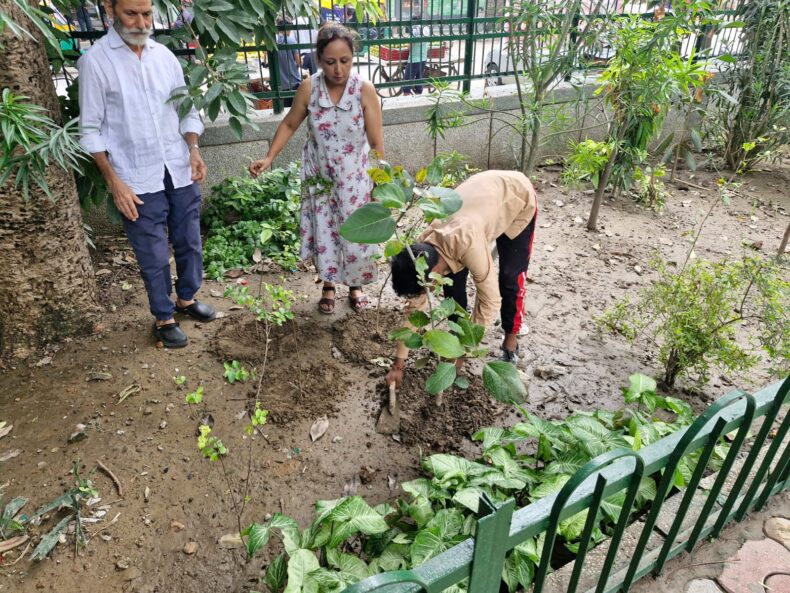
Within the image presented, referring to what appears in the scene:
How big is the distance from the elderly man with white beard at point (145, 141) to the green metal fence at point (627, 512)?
7.90 ft

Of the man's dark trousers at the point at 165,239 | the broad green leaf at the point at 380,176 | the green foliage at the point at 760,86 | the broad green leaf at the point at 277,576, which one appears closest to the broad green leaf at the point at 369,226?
the broad green leaf at the point at 380,176

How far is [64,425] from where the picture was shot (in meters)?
2.71

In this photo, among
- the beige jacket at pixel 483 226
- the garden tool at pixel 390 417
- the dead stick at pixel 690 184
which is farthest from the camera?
the dead stick at pixel 690 184

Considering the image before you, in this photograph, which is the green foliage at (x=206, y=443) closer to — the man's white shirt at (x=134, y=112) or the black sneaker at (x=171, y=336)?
the black sneaker at (x=171, y=336)

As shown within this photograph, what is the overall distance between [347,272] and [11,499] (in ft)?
6.71

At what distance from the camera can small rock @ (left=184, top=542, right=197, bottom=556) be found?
7.36ft

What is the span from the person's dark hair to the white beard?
163 centimetres

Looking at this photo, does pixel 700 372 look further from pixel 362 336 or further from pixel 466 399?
pixel 362 336

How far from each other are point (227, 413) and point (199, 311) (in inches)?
34.6

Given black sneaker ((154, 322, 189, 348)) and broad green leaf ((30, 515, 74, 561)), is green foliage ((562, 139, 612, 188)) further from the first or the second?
broad green leaf ((30, 515, 74, 561))

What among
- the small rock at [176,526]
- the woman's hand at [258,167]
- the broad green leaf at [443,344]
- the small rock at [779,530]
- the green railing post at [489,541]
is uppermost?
the woman's hand at [258,167]

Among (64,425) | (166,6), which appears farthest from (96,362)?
(166,6)

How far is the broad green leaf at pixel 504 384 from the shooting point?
77.8 inches

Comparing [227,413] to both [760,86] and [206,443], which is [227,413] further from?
[760,86]
